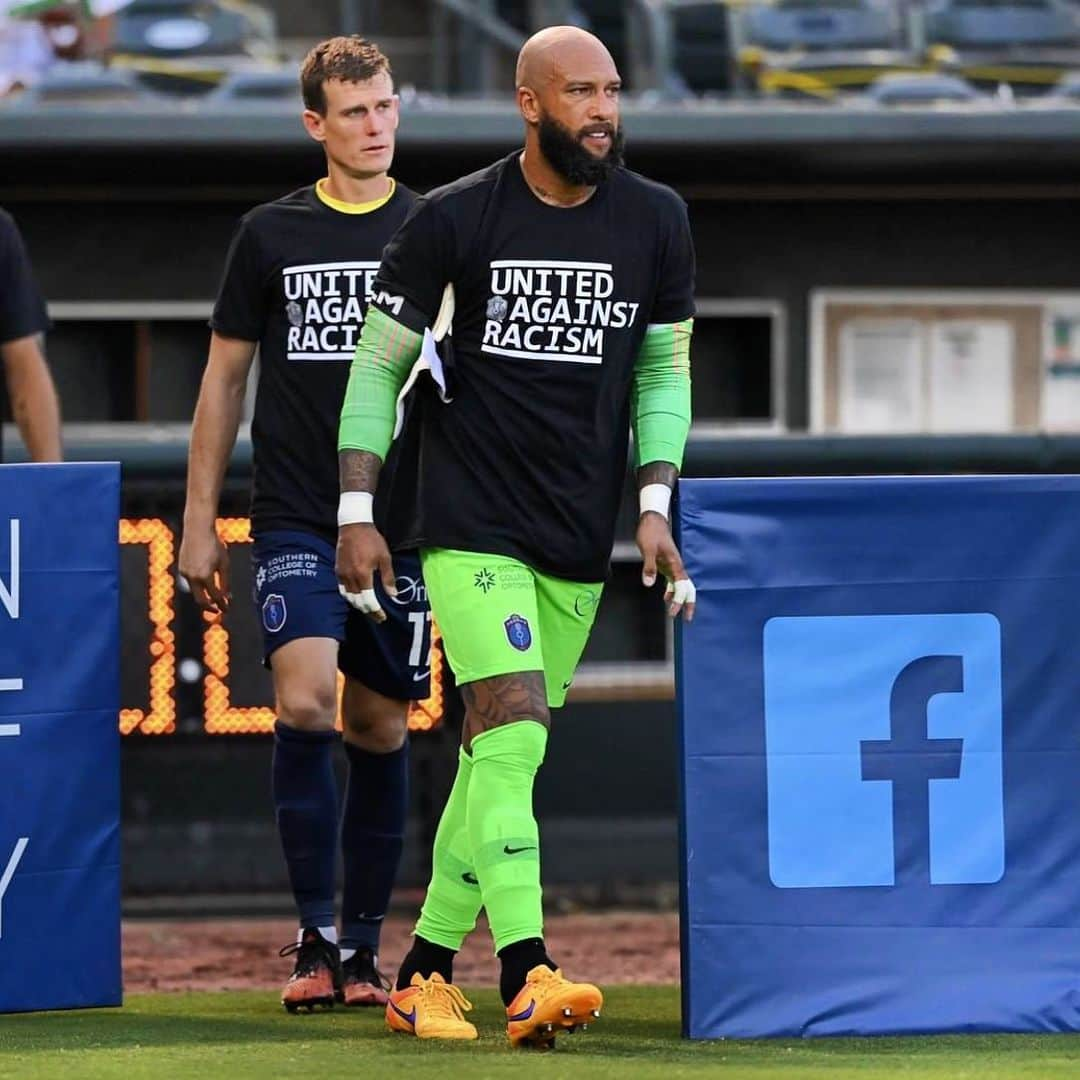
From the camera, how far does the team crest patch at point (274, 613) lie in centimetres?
511

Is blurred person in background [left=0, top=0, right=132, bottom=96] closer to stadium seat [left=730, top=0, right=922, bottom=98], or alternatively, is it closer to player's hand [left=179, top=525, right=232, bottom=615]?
stadium seat [left=730, top=0, right=922, bottom=98]

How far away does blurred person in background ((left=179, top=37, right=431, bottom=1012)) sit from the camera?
5145 mm

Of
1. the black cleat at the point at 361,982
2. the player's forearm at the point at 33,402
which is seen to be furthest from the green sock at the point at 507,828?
the player's forearm at the point at 33,402

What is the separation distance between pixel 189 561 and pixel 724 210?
5757 mm

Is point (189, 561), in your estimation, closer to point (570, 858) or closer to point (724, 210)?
point (570, 858)

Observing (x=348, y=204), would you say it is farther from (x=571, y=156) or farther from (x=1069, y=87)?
(x=1069, y=87)

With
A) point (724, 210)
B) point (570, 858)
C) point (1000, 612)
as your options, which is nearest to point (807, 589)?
point (1000, 612)

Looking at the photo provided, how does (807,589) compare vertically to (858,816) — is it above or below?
above

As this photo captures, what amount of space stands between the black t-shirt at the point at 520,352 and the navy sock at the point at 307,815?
0.80 m

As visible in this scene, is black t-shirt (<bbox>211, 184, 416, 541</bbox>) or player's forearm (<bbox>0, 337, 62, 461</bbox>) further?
player's forearm (<bbox>0, 337, 62, 461</bbox>)

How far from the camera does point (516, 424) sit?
454cm

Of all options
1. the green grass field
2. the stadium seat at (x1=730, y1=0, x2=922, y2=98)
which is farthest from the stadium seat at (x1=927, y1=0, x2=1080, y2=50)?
the green grass field

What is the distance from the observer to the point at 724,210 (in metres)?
10.6

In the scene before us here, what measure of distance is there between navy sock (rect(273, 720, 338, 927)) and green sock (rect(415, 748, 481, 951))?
0.55 metres
